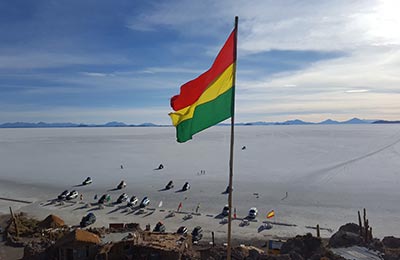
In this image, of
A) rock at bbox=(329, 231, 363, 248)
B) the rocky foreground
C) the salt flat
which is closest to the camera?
the rocky foreground

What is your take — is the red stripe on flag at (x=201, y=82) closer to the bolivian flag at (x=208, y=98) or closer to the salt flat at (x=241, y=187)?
the bolivian flag at (x=208, y=98)

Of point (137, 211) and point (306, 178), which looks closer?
point (137, 211)

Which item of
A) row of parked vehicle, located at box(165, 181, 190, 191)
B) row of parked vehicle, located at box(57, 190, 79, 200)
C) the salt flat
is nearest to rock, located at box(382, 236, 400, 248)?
the salt flat

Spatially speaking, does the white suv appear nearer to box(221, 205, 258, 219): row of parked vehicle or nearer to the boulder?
box(221, 205, 258, 219): row of parked vehicle

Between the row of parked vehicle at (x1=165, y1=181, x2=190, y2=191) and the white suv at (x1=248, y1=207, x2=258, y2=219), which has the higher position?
the row of parked vehicle at (x1=165, y1=181, x2=190, y2=191)

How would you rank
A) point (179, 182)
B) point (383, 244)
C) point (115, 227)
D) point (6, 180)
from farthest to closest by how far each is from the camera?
point (6, 180)
point (179, 182)
point (115, 227)
point (383, 244)

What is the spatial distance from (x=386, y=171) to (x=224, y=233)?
4802 cm

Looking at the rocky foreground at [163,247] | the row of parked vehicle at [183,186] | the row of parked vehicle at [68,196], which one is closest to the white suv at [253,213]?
the rocky foreground at [163,247]

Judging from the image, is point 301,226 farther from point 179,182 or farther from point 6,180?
point 6,180

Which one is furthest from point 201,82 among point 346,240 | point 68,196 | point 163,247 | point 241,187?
point 241,187

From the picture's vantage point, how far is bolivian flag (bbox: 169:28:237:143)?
987 centimetres

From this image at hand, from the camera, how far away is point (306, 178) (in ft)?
205

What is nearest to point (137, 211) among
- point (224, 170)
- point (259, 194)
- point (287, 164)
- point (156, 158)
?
point (259, 194)

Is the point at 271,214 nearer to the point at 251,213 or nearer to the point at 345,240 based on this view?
the point at 251,213
